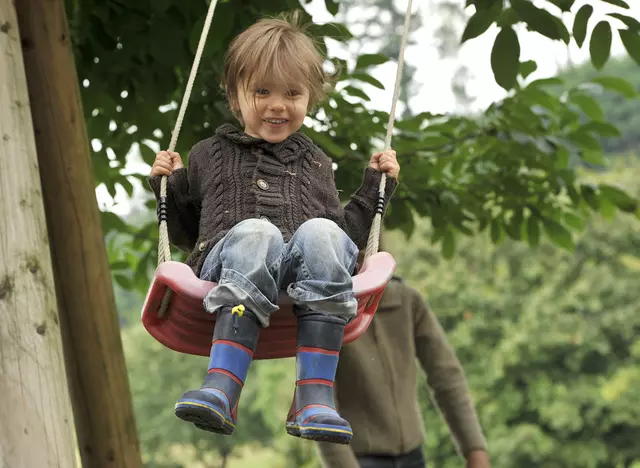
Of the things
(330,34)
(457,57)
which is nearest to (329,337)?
(330,34)

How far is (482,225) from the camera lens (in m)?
5.18

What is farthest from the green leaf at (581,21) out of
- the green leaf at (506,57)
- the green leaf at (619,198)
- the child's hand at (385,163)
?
the green leaf at (619,198)

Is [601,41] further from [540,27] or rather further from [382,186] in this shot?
[382,186]

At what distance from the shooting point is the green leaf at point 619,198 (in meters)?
4.89

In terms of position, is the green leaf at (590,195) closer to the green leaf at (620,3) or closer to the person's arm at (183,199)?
the green leaf at (620,3)

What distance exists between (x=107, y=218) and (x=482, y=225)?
1.84m

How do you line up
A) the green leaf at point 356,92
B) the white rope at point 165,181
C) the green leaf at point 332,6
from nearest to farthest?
the white rope at point 165,181, the green leaf at point 332,6, the green leaf at point 356,92

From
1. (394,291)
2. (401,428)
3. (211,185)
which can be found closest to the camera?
(211,185)

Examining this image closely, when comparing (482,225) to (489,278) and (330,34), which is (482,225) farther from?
(489,278)

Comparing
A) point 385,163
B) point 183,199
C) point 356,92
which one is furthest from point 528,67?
point 183,199

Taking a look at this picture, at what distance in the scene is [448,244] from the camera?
5332mm

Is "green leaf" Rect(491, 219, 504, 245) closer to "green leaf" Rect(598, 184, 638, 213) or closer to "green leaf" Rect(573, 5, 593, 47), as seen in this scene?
"green leaf" Rect(598, 184, 638, 213)

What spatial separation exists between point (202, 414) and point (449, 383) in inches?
93.2

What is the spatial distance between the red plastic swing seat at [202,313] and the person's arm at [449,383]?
5.54 feet
